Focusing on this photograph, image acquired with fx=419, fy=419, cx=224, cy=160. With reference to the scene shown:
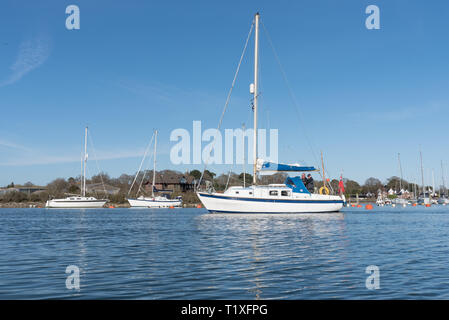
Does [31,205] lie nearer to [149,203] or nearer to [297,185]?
[149,203]

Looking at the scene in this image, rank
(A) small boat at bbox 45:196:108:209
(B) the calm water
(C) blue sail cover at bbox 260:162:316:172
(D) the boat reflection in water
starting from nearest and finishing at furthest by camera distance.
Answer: (B) the calm water → (D) the boat reflection in water → (C) blue sail cover at bbox 260:162:316:172 → (A) small boat at bbox 45:196:108:209

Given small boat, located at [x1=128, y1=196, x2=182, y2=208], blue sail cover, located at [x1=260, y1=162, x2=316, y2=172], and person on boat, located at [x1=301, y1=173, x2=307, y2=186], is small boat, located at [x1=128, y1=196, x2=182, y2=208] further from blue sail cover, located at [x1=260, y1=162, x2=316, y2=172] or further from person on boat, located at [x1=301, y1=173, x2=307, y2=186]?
person on boat, located at [x1=301, y1=173, x2=307, y2=186]

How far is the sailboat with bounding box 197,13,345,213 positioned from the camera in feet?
145

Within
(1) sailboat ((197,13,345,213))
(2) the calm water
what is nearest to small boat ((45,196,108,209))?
(1) sailboat ((197,13,345,213))

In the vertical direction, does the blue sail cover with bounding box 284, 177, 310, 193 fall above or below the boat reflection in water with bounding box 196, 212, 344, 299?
above

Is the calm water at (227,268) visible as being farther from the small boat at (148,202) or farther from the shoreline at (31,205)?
the shoreline at (31,205)

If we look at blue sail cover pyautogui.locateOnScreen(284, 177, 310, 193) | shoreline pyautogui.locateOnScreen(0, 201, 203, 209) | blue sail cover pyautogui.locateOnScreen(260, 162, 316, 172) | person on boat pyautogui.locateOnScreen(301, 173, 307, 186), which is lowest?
shoreline pyautogui.locateOnScreen(0, 201, 203, 209)

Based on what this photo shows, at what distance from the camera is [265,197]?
1745 inches

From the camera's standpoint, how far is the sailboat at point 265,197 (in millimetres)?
44188

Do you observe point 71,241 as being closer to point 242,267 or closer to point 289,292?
point 242,267

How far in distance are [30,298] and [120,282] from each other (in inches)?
92.5

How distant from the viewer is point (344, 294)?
32.5 feet

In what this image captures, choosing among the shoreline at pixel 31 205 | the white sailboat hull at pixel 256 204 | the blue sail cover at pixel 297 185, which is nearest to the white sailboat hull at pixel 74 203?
the shoreline at pixel 31 205
